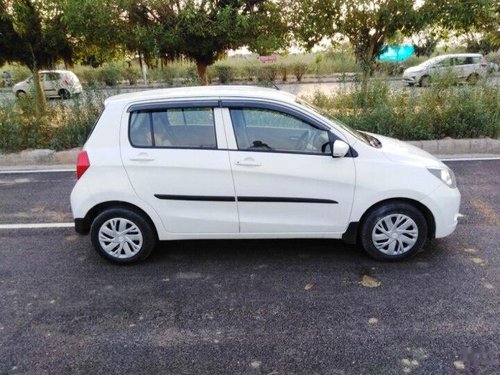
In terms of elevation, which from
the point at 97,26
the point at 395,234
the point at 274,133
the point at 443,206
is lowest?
the point at 395,234

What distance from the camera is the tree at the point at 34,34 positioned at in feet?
32.9

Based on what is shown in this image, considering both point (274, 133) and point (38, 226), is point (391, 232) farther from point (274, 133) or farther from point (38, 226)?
point (38, 226)

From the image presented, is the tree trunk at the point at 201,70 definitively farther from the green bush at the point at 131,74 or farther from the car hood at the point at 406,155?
the green bush at the point at 131,74

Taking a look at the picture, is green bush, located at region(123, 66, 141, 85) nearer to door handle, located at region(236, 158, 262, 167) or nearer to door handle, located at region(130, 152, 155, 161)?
door handle, located at region(130, 152, 155, 161)

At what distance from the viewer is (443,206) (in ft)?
13.6

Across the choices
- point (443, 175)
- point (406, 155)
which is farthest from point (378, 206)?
point (443, 175)

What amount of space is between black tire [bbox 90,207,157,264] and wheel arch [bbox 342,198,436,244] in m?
1.93

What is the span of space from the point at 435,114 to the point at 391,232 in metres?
5.57

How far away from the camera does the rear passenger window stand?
418cm

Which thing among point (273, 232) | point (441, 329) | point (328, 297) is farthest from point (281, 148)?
point (441, 329)

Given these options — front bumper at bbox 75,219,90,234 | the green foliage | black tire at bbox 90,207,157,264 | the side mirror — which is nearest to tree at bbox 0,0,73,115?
front bumper at bbox 75,219,90,234

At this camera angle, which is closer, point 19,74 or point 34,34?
point 34,34

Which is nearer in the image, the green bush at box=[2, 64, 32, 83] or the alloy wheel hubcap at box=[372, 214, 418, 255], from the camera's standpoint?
the alloy wheel hubcap at box=[372, 214, 418, 255]

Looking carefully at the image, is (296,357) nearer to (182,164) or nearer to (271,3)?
(182,164)
